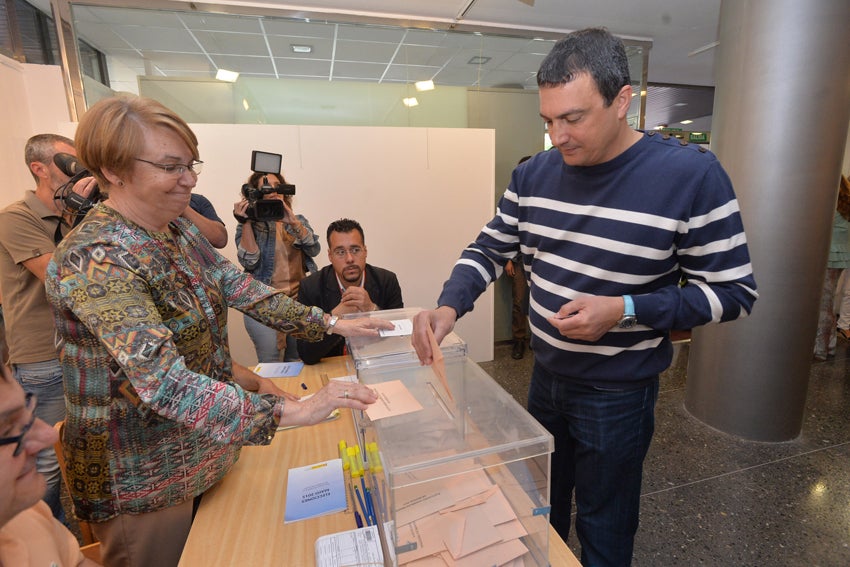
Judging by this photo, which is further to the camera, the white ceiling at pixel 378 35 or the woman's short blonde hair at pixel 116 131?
the white ceiling at pixel 378 35

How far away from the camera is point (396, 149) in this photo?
3.68 m

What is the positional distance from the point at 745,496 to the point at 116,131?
2.89 metres

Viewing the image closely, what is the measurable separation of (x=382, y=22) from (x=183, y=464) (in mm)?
3815

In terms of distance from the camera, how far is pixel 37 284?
1.89 m

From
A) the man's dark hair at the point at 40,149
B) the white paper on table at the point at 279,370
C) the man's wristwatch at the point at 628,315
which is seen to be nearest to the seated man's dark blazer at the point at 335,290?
the white paper on table at the point at 279,370

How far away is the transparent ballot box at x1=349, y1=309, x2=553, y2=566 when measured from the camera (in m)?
0.76

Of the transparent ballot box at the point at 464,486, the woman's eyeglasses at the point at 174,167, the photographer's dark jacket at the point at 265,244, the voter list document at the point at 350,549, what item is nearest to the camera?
the transparent ballot box at the point at 464,486

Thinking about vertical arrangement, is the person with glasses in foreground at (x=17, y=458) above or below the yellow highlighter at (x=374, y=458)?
above

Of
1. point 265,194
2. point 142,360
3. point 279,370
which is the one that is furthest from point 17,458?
point 265,194

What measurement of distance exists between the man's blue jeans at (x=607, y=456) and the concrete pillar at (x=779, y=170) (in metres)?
1.87

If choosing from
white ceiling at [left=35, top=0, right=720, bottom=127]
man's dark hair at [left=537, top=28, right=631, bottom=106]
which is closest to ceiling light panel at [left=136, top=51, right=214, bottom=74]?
white ceiling at [left=35, top=0, right=720, bottom=127]

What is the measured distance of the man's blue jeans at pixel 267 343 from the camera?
280cm

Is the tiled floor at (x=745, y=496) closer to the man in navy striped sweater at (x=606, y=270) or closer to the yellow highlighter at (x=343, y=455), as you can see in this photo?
the man in navy striped sweater at (x=606, y=270)

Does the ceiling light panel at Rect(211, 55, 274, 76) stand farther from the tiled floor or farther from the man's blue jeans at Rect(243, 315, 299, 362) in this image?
the tiled floor
